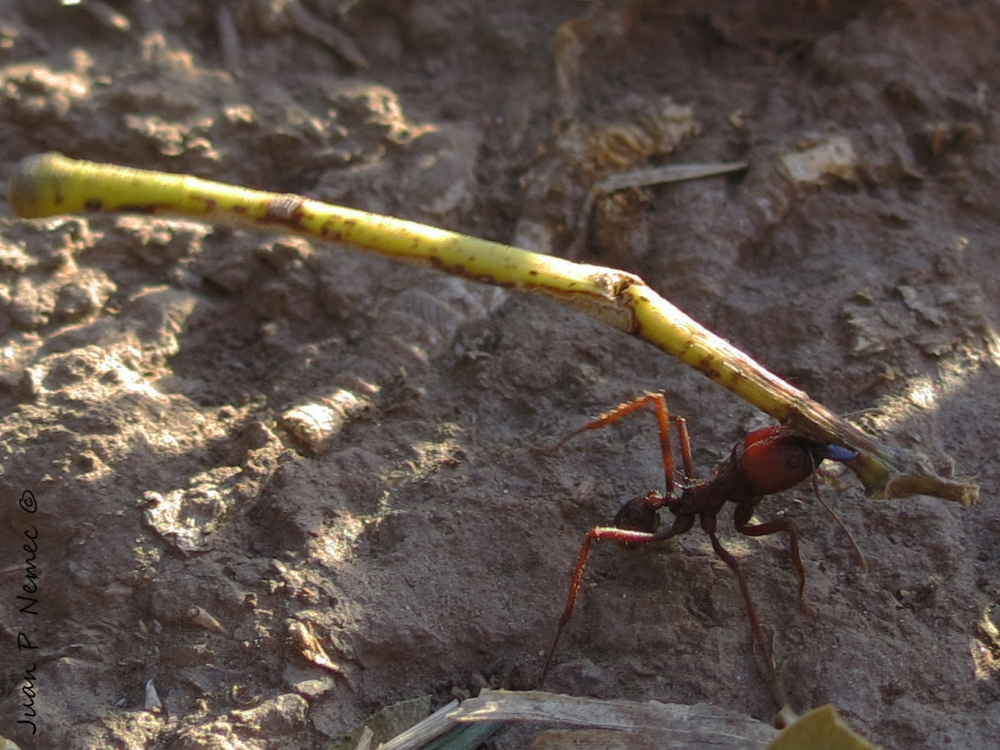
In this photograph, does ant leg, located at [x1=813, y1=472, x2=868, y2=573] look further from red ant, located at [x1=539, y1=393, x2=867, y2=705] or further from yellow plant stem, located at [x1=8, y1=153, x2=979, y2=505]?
yellow plant stem, located at [x1=8, y1=153, x2=979, y2=505]

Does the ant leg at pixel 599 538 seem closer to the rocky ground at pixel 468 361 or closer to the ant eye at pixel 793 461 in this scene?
the rocky ground at pixel 468 361

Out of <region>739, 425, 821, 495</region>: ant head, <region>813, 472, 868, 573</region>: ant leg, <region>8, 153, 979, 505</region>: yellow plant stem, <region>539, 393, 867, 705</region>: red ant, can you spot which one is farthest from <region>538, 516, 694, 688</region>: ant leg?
<region>8, 153, 979, 505</region>: yellow plant stem

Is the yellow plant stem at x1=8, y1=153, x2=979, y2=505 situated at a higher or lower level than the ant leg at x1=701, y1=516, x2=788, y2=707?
higher

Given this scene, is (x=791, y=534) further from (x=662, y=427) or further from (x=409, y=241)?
(x=409, y=241)

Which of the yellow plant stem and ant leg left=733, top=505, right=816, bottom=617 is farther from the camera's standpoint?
ant leg left=733, top=505, right=816, bottom=617

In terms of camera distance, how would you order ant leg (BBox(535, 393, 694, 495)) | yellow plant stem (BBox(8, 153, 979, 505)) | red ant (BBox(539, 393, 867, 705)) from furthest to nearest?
ant leg (BBox(535, 393, 694, 495)) < red ant (BBox(539, 393, 867, 705)) < yellow plant stem (BBox(8, 153, 979, 505))

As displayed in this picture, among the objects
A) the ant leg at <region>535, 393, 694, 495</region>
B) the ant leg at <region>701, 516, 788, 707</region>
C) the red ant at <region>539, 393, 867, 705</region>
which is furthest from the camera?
the ant leg at <region>535, 393, 694, 495</region>

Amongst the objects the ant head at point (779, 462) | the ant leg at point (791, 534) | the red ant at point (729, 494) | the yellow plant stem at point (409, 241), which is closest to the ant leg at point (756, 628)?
the red ant at point (729, 494)

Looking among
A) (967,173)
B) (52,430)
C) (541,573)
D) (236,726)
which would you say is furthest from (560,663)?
(967,173)
